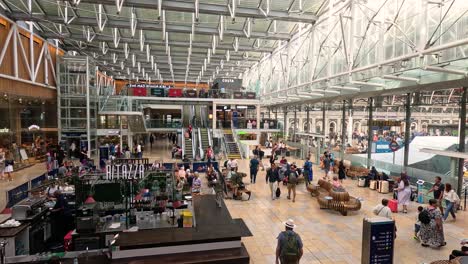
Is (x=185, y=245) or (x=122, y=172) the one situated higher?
(x=122, y=172)

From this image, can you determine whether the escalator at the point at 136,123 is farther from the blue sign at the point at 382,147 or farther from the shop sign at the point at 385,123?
the blue sign at the point at 382,147

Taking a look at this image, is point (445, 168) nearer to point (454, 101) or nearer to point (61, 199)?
point (454, 101)

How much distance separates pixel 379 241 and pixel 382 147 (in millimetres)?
13335

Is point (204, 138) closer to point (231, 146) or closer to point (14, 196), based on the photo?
point (231, 146)

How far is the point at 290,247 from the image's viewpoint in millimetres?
5453

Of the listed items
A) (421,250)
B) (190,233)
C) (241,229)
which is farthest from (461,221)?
(190,233)

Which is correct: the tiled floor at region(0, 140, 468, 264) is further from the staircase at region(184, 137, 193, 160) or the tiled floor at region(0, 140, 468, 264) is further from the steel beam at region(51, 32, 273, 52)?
the steel beam at region(51, 32, 273, 52)

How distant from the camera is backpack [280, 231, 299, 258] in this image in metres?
5.43

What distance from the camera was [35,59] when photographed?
2131 cm

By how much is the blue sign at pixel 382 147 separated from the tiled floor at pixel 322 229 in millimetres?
4869

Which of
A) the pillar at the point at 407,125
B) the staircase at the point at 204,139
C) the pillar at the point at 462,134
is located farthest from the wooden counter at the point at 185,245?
the staircase at the point at 204,139

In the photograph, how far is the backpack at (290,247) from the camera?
543 centimetres

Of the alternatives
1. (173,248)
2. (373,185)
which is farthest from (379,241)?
(373,185)

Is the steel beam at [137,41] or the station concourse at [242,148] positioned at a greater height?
the steel beam at [137,41]
